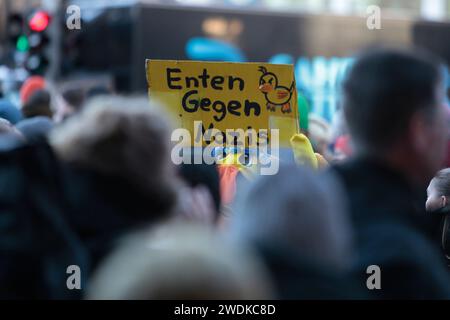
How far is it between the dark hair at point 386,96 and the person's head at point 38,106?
4923 millimetres

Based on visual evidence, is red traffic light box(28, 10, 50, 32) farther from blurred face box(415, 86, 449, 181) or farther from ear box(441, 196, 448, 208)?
blurred face box(415, 86, 449, 181)

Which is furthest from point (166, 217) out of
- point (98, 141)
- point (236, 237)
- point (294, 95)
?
point (294, 95)

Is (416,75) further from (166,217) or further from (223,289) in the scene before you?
(223,289)

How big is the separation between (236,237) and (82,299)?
2.39 ft

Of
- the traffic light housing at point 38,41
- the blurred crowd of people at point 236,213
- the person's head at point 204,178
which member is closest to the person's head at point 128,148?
the blurred crowd of people at point 236,213

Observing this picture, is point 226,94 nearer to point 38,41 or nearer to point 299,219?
point 299,219

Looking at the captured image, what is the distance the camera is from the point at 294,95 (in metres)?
5.58

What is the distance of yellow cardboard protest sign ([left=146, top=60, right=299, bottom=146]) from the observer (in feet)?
17.5

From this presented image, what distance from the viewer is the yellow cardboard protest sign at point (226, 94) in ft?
17.5

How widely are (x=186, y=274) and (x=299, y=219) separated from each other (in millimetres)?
533

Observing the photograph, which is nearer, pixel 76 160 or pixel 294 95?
pixel 76 160

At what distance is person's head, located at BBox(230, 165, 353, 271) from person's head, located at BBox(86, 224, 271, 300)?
1.01 feet

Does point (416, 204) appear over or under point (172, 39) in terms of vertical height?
under

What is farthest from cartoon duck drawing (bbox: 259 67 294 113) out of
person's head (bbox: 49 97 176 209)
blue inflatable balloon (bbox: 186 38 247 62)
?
blue inflatable balloon (bbox: 186 38 247 62)
